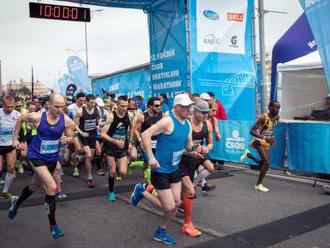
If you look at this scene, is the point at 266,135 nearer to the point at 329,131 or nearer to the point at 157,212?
the point at 329,131

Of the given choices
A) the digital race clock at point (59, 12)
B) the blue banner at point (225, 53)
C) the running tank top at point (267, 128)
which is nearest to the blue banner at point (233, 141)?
the blue banner at point (225, 53)

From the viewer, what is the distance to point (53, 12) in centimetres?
1080

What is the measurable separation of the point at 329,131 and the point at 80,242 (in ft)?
18.5

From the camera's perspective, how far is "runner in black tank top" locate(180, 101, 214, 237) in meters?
5.11

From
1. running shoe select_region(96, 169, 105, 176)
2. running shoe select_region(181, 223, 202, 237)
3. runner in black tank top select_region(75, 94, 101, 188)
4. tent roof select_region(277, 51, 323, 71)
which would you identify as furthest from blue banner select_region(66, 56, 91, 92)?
running shoe select_region(181, 223, 202, 237)

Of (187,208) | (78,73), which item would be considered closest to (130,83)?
(78,73)

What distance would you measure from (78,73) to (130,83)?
10.2 feet

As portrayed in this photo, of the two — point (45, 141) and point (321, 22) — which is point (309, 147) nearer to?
point (321, 22)

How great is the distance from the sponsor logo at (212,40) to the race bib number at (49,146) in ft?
23.0

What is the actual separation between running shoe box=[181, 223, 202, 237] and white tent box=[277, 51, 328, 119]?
24.5 ft

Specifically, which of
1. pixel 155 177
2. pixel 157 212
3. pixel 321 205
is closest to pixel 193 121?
pixel 155 177

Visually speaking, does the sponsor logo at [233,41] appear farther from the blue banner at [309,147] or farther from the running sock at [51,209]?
the running sock at [51,209]

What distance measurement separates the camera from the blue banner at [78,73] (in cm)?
1980

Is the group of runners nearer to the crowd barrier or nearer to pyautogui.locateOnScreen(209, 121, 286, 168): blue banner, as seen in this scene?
the crowd barrier
